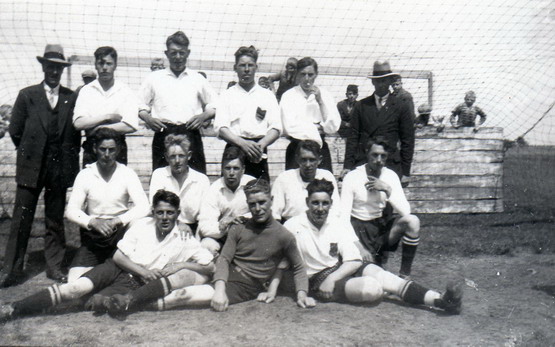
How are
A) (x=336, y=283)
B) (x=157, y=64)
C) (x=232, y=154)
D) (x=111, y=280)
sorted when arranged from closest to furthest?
(x=111, y=280) < (x=336, y=283) < (x=232, y=154) < (x=157, y=64)

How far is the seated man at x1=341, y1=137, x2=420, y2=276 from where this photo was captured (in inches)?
187

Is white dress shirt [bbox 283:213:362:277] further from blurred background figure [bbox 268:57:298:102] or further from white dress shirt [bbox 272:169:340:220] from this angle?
blurred background figure [bbox 268:57:298:102]

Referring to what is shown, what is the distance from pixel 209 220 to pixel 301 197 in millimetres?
788

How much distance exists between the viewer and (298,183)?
15.4 ft

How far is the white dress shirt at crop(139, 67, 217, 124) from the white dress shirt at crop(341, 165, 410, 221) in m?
1.45

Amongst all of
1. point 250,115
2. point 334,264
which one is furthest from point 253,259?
point 250,115

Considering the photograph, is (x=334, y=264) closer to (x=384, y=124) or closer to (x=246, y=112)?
(x=246, y=112)

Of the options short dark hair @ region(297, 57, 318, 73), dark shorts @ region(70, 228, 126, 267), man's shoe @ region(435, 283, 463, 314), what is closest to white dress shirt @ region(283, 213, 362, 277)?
man's shoe @ region(435, 283, 463, 314)

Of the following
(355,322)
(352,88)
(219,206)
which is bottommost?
(355,322)

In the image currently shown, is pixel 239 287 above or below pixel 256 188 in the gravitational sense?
below

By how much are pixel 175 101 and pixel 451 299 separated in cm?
281

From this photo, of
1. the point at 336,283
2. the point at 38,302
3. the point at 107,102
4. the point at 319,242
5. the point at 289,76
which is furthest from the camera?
the point at 289,76

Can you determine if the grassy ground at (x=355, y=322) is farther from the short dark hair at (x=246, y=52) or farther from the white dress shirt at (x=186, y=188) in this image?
the short dark hair at (x=246, y=52)

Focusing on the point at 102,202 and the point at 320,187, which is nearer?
the point at 320,187
